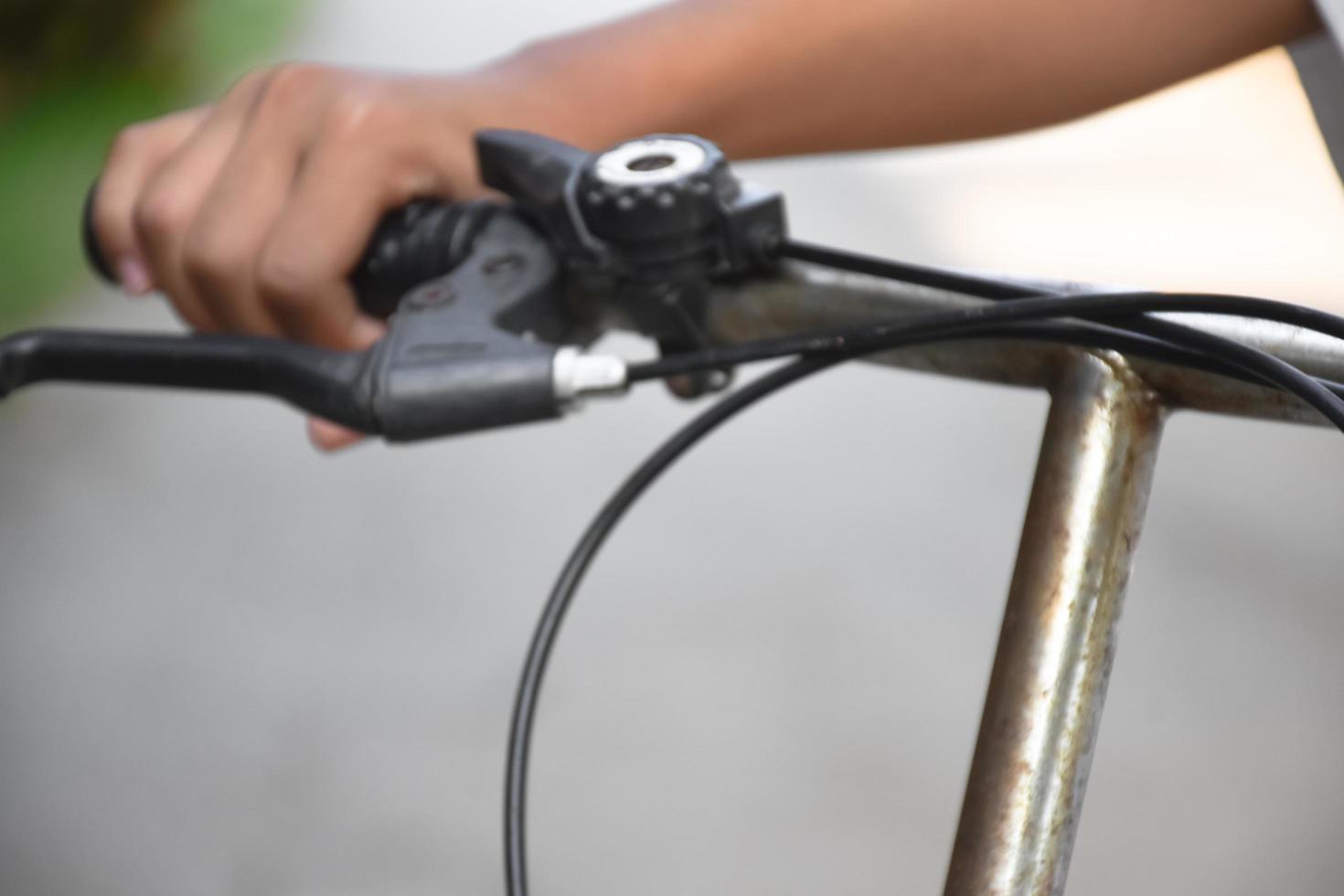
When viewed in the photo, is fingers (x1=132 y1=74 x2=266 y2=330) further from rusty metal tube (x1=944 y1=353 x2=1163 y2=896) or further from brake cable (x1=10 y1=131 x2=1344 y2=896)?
rusty metal tube (x1=944 y1=353 x2=1163 y2=896)

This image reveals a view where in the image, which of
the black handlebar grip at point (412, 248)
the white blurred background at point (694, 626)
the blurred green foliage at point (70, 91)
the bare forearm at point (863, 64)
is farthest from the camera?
the blurred green foliage at point (70, 91)

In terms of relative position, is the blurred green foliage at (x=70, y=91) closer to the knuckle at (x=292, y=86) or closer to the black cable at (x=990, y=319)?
the knuckle at (x=292, y=86)

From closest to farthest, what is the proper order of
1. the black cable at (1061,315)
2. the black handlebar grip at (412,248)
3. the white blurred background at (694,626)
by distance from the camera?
the black cable at (1061,315) → the black handlebar grip at (412,248) → the white blurred background at (694,626)

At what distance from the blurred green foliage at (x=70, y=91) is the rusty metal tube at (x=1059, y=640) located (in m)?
1.92

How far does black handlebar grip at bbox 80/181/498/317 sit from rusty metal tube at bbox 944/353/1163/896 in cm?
21

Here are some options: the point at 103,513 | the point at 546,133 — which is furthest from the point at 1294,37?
the point at 103,513

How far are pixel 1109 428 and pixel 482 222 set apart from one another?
221 millimetres

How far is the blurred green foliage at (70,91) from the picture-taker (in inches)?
81.1

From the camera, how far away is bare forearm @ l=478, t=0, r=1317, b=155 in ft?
1.88

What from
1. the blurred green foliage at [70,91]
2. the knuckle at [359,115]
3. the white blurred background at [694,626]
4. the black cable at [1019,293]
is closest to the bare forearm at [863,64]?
the knuckle at [359,115]

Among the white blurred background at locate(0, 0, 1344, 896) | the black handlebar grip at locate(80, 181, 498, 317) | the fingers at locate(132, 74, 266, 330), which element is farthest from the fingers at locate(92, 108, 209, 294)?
the white blurred background at locate(0, 0, 1344, 896)

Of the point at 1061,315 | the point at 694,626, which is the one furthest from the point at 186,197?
the point at 694,626

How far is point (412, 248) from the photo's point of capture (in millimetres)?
479

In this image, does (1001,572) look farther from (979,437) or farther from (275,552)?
(275,552)
